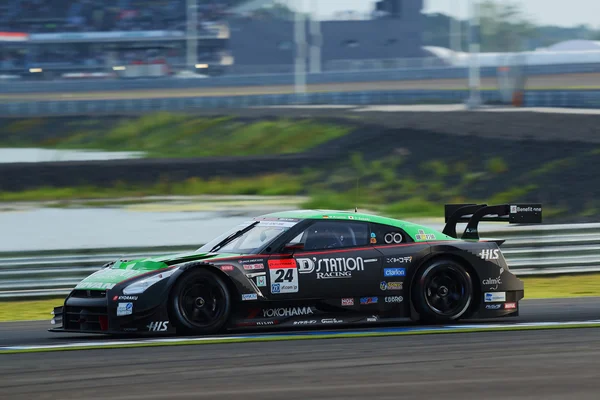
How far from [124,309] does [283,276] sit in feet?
4.72

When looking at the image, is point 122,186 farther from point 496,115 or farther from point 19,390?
point 19,390

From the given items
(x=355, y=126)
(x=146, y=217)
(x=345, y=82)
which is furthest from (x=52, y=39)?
(x=146, y=217)

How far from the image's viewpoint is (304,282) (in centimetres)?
910

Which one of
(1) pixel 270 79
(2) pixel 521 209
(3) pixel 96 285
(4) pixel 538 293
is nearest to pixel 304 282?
(3) pixel 96 285

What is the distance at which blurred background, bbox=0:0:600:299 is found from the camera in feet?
86.8

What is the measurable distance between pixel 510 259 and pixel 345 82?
5985cm

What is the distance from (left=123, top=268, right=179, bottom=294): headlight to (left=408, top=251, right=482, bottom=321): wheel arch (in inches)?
90.6

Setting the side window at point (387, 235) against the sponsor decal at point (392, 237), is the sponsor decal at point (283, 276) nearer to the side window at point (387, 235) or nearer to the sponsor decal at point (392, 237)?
the side window at point (387, 235)

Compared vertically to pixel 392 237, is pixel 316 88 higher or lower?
higher

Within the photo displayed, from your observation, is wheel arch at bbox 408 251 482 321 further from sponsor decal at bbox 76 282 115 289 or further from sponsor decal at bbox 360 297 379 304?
sponsor decal at bbox 76 282 115 289

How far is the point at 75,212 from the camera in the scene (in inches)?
1163

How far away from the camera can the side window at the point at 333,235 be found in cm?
932

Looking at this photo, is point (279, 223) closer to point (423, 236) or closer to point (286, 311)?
point (286, 311)

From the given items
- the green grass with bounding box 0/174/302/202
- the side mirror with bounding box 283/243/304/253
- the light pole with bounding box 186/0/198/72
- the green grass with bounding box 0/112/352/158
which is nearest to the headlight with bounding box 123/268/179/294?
the side mirror with bounding box 283/243/304/253
